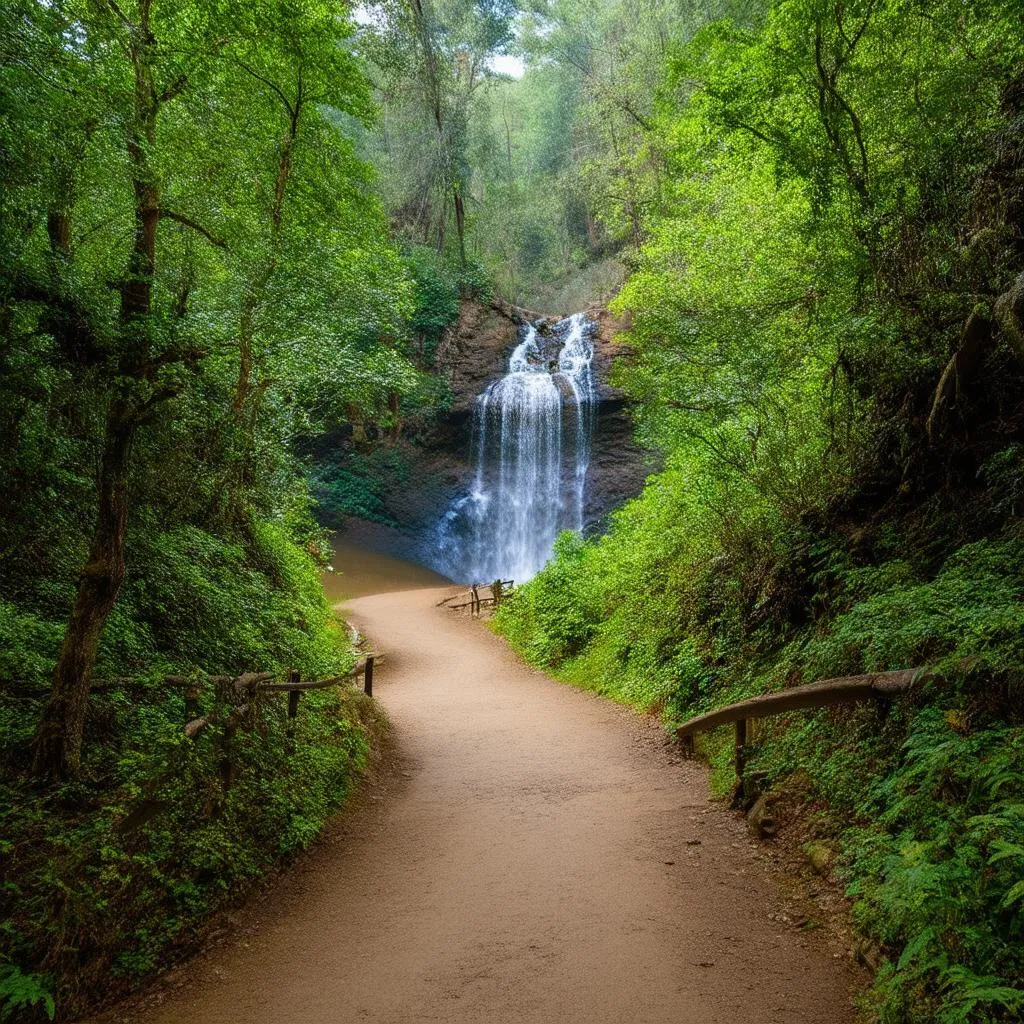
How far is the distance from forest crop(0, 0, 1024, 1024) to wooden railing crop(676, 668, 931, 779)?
17 cm

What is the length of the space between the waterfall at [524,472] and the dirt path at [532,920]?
70.6ft

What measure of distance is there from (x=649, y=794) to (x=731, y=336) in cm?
617

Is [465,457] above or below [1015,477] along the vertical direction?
above

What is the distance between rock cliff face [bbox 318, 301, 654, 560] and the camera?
28.3m

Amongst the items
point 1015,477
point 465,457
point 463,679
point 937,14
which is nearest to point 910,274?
point 1015,477

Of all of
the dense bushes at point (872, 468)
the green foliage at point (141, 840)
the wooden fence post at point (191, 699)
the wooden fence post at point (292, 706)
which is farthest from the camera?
the wooden fence post at point (292, 706)

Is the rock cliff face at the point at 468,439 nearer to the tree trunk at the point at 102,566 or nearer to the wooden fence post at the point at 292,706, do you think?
the wooden fence post at the point at 292,706

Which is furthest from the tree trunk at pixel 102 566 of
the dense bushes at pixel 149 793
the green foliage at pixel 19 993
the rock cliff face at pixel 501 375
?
the rock cliff face at pixel 501 375

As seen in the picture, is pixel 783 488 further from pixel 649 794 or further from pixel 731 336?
pixel 649 794

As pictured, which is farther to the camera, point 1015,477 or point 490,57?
point 490,57

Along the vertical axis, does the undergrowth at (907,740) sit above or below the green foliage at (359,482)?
below

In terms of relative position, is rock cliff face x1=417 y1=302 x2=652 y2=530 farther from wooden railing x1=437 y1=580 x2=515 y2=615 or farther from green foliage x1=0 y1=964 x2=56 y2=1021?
green foliage x1=0 y1=964 x2=56 y2=1021

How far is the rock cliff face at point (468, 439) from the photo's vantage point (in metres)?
28.3

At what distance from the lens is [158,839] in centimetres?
423
